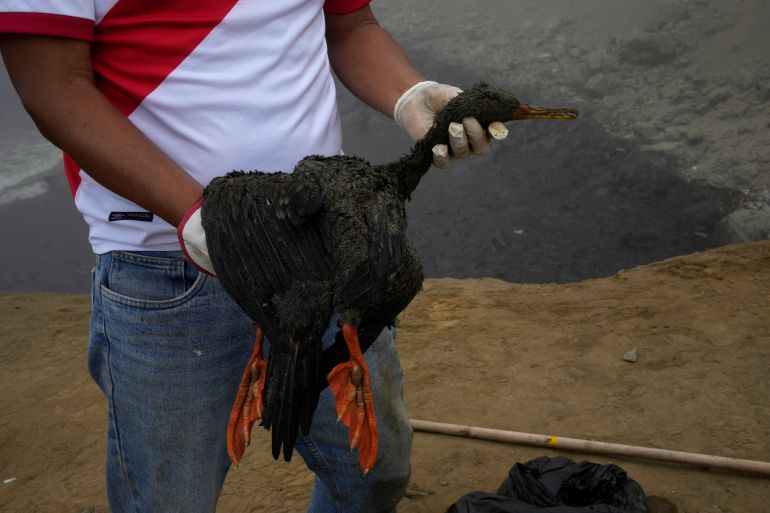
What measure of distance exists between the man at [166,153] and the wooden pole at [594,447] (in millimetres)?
1332

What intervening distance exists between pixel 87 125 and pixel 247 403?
677 millimetres

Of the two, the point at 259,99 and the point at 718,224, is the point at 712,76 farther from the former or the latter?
the point at 259,99

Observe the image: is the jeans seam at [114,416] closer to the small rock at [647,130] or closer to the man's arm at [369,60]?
the man's arm at [369,60]

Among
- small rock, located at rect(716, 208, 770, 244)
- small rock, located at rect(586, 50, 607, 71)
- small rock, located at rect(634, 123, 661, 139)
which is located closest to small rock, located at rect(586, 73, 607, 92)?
small rock, located at rect(586, 50, 607, 71)

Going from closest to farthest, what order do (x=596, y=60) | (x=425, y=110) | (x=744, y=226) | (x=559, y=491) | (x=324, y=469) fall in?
(x=324, y=469) → (x=425, y=110) → (x=559, y=491) → (x=744, y=226) → (x=596, y=60)

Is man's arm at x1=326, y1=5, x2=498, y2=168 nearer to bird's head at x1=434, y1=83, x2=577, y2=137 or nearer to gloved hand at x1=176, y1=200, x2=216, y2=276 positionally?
bird's head at x1=434, y1=83, x2=577, y2=137

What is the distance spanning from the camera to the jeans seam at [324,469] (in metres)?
1.93

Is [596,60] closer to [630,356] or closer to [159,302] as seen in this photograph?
[630,356]

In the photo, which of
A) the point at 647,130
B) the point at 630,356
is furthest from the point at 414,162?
the point at 647,130

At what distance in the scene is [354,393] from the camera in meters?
1.54

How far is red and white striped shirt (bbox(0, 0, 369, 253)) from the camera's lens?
5.25 ft

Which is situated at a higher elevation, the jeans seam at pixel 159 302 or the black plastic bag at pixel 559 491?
the jeans seam at pixel 159 302

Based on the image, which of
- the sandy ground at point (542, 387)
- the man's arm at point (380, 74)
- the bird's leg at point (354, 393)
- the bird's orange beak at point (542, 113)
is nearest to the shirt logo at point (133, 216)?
the bird's leg at point (354, 393)

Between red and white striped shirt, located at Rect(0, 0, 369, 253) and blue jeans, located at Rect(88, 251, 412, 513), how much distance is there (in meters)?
0.09
